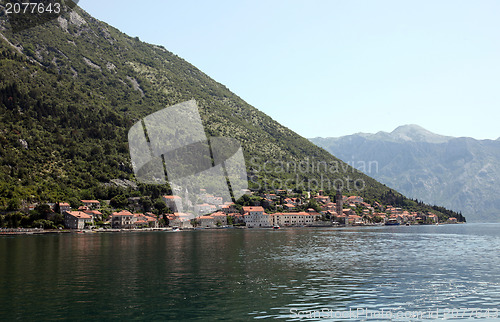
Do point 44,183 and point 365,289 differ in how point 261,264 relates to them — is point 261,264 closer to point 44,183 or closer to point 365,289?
point 365,289

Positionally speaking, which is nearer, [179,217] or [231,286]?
[231,286]

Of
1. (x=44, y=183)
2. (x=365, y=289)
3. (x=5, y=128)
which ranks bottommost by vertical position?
(x=365, y=289)

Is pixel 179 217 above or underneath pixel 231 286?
above

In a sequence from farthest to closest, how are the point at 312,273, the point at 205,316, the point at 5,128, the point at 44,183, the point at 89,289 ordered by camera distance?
the point at 5,128
the point at 44,183
the point at 312,273
the point at 89,289
the point at 205,316

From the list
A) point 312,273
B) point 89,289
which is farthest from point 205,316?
point 312,273

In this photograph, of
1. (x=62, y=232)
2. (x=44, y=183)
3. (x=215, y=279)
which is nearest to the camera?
(x=215, y=279)

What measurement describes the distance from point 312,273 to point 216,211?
484 feet

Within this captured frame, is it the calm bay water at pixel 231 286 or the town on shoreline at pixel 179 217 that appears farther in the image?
the town on shoreline at pixel 179 217

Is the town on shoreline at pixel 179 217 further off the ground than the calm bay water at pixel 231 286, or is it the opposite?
the town on shoreline at pixel 179 217

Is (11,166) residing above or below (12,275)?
above

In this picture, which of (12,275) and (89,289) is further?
(12,275)

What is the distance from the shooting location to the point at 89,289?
29469mm

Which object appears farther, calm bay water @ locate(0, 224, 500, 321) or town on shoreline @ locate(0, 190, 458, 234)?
town on shoreline @ locate(0, 190, 458, 234)

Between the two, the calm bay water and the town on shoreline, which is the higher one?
the town on shoreline
